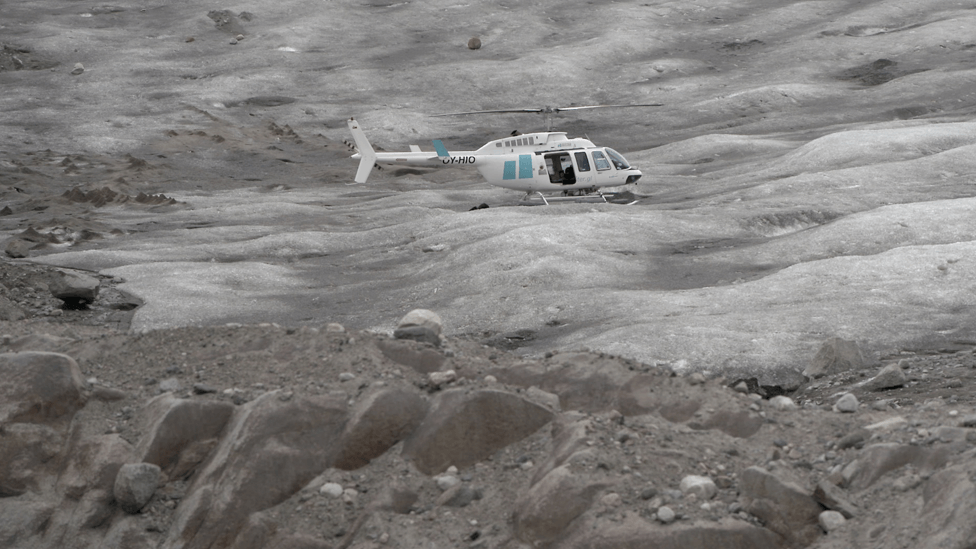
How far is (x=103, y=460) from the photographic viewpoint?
8781 millimetres

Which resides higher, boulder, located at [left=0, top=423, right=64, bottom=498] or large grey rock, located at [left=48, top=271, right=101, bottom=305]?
boulder, located at [left=0, top=423, right=64, bottom=498]

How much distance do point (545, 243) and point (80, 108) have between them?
3422 cm

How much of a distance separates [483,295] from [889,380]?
886 cm

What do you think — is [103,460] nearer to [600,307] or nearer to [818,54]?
[600,307]

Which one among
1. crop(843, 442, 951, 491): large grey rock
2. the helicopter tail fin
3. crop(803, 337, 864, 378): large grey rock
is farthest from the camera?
the helicopter tail fin

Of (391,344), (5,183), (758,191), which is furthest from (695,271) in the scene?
(5,183)

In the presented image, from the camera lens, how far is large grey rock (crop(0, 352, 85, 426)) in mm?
9078

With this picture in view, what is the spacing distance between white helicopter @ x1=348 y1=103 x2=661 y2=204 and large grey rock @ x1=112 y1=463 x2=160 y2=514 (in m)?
24.8

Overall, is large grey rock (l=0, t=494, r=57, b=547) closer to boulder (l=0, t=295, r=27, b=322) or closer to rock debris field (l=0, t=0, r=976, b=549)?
rock debris field (l=0, t=0, r=976, b=549)

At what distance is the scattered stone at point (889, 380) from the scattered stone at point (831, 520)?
7405 mm

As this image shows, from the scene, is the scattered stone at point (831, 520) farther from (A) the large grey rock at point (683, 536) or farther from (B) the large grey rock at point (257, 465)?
(B) the large grey rock at point (257, 465)

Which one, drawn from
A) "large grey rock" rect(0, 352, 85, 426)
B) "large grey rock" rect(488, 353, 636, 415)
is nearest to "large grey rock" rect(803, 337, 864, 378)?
"large grey rock" rect(488, 353, 636, 415)

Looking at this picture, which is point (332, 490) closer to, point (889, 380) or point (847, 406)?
point (847, 406)

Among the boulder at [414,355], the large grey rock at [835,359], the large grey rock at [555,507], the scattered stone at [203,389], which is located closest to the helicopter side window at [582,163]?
the large grey rock at [835,359]
